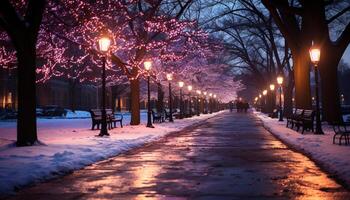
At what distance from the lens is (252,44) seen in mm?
68438

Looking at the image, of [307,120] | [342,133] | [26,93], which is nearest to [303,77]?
[307,120]

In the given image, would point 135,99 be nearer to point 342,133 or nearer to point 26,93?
point 26,93

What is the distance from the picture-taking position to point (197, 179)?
449 inches

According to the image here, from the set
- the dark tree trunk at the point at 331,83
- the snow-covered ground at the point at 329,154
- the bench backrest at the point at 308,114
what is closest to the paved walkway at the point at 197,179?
the snow-covered ground at the point at 329,154

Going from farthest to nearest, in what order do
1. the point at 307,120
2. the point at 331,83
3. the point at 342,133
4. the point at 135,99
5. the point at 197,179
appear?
the point at 135,99 → the point at 331,83 → the point at 307,120 → the point at 342,133 → the point at 197,179

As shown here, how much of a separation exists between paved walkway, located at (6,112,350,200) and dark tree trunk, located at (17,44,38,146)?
341 centimetres

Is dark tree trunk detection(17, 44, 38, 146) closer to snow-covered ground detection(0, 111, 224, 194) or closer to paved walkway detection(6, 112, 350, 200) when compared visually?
snow-covered ground detection(0, 111, 224, 194)

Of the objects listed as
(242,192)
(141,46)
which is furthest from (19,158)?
(141,46)

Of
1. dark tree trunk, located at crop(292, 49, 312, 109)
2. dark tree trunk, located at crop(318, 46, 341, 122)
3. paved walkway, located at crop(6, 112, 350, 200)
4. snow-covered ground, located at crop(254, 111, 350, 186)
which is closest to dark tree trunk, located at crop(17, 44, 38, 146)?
paved walkway, located at crop(6, 112, 350, 200)

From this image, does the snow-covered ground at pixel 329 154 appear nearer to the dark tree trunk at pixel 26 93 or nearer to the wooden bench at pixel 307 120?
the wooden bench at pixel 307 120

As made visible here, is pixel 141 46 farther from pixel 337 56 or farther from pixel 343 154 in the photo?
pixel 343 154

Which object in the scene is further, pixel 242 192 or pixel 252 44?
pixel 252 44

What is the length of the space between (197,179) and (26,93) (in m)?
8.54

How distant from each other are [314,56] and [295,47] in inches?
339
